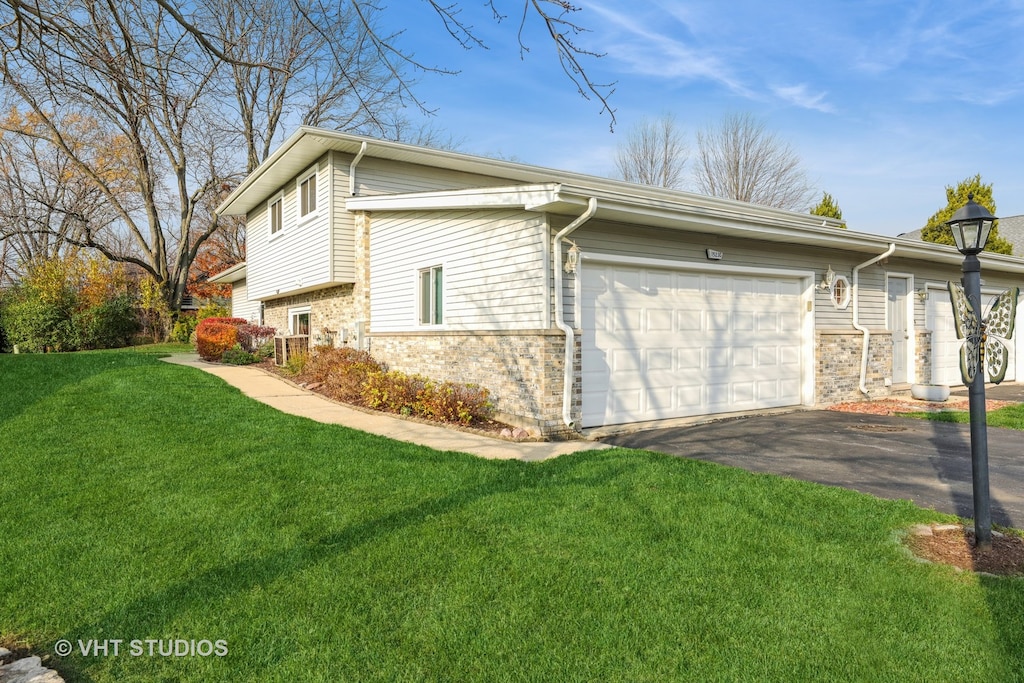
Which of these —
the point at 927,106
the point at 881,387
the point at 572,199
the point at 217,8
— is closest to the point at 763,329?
the point at 881,387

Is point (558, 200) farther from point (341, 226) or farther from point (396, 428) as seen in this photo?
point (341, 226)

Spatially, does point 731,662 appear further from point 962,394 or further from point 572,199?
point 962,394

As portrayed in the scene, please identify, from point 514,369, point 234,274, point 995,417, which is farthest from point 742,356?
point 234,274

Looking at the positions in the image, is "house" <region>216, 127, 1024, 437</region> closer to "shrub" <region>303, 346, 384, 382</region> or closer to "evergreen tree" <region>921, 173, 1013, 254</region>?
"shrub" <region>303, 346, 384, 382</region>

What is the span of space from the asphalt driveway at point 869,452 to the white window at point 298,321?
34.7ft

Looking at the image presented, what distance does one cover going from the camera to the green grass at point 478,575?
254 cm

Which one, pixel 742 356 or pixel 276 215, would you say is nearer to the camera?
pixel 742 356

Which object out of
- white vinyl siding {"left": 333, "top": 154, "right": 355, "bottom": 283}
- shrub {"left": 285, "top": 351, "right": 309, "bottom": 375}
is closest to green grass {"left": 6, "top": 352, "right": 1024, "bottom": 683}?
white vinyl siding {"left": 333, "top": 154, "right": 355, "bottom": 283}

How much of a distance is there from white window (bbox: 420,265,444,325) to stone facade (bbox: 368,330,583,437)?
0.36 m

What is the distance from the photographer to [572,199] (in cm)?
679

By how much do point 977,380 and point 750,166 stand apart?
2872 centimetres

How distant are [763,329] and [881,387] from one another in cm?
351

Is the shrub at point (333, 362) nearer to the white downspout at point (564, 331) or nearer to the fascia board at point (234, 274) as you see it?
the white downspout at point (564, 331)

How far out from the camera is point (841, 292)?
10.8 meters
